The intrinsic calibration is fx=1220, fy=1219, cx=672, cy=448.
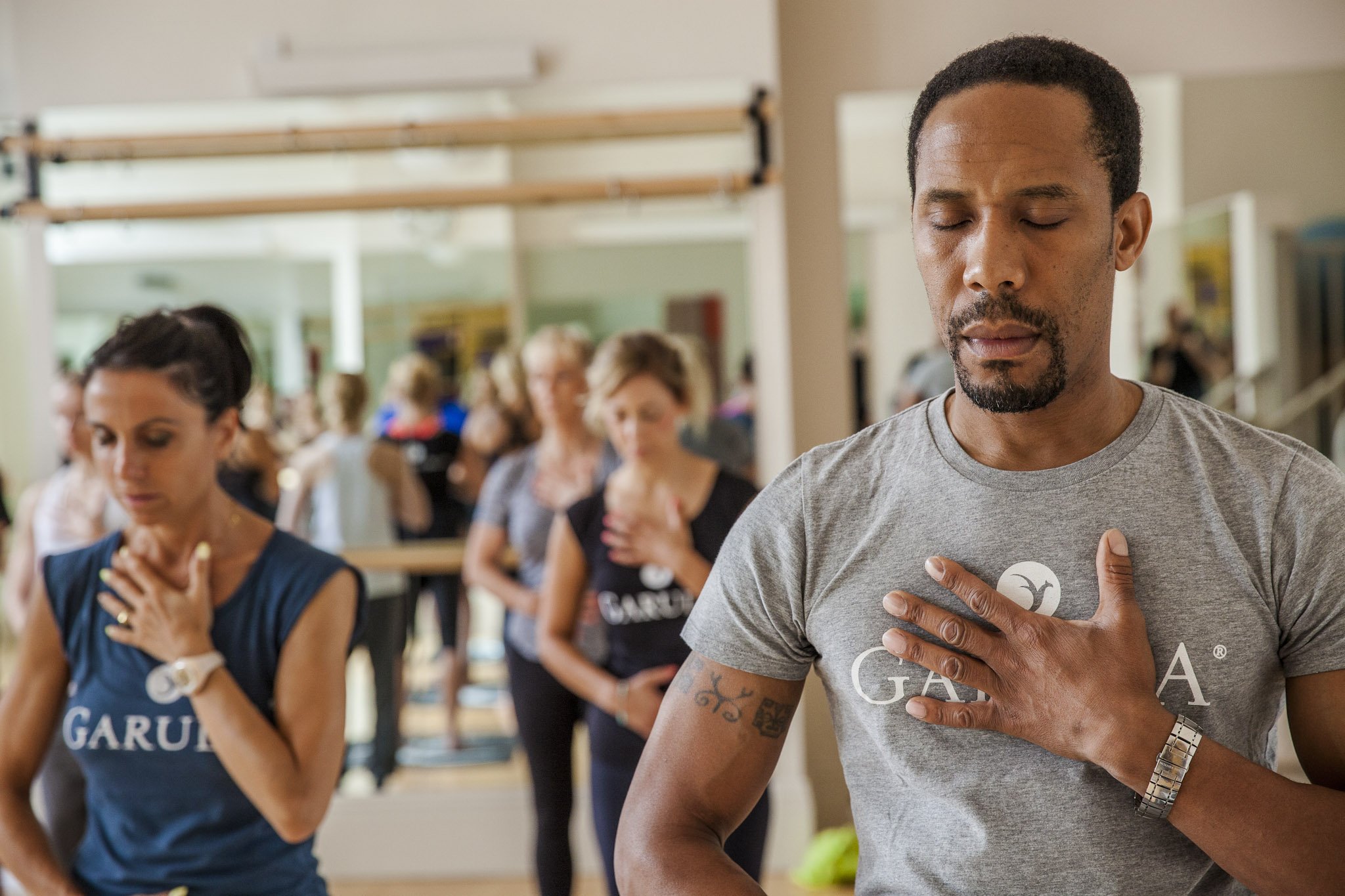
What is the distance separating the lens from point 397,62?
11.3 feet

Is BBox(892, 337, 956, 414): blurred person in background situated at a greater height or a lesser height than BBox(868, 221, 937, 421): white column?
lesser

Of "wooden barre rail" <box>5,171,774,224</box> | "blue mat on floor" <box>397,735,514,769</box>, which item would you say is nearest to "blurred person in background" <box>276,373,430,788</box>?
"blue mat on floor" <box>397,735,514,769</box>

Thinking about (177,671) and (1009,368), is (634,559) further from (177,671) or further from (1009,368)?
(1009,368)

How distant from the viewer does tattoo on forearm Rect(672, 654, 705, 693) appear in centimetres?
111

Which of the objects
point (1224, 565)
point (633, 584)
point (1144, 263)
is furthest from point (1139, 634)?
point (1144, 263)

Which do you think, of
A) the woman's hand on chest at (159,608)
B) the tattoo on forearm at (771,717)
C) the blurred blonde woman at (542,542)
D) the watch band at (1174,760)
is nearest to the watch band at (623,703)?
the blurred blonde woman at (542,542)

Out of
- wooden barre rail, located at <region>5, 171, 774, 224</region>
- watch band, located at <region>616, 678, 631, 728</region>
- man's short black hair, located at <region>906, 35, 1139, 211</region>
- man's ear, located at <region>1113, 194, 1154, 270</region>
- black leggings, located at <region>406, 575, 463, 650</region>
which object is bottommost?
black leggings, located at <region>406, 575, 463, 650</region>

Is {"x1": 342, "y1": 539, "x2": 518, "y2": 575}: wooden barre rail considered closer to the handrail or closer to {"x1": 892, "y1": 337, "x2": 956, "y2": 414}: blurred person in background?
{"x1": 892, "y1": 337, "x2": 956, "y2": 414}: blurred person in background

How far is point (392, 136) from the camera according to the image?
3.46 m

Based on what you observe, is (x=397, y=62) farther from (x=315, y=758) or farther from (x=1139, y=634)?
(x=1139, y=634)

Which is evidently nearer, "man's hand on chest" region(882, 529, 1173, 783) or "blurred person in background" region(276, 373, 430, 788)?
"man's hand on chest" region(882, 529, 1173, 783)

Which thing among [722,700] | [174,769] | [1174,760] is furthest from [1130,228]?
[174,769]

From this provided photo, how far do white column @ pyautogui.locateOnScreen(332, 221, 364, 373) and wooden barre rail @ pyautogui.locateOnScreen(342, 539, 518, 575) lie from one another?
1.76ft

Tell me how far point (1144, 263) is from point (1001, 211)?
2.89m
